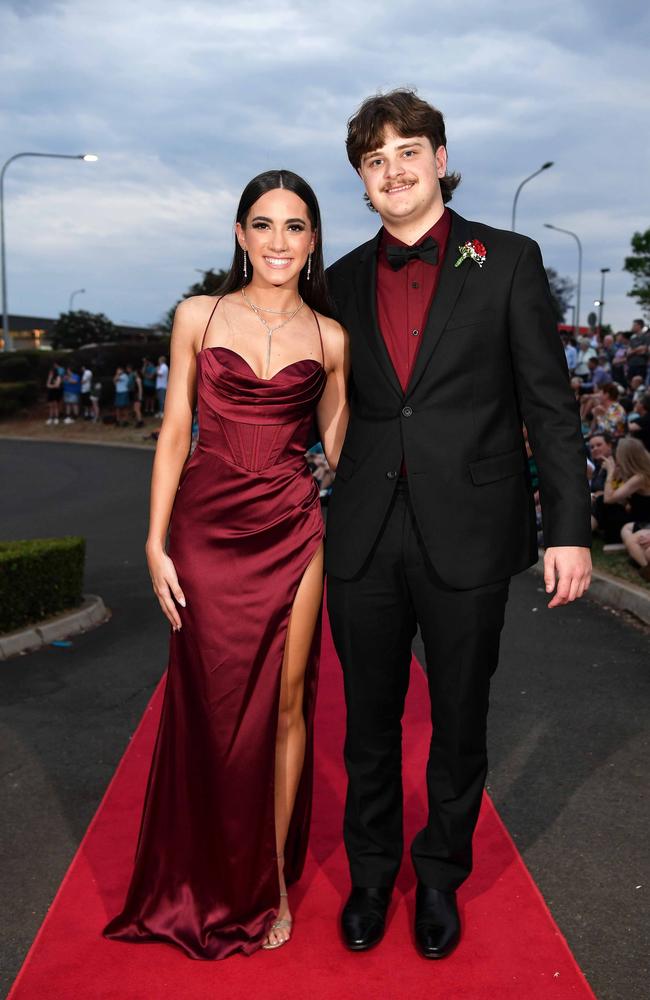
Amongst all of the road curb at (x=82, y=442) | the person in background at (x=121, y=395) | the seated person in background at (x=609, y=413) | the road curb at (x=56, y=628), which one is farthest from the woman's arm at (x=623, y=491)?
the person in background at (x=121, y=395)

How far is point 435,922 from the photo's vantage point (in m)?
3.12

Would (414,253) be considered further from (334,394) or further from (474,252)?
(334,394)

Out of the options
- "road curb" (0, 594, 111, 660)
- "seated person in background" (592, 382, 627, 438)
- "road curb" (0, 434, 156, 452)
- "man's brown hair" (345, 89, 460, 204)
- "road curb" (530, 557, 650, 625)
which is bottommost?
"road curb" (0, 434, 156, 452)

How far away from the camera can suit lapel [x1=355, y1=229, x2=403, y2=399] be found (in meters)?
3.04

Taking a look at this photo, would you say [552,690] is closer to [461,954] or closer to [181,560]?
[461,954]

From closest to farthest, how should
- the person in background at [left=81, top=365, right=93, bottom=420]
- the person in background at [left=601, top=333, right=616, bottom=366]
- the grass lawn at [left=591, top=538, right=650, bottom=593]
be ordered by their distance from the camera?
the grass lawn at [left=591, top=538, right=650, bottom=593]
the person in background at [left=601, top=333, right=616, bottom=366]
the person in background at [left=81, top=365, right=93, bottom=420]

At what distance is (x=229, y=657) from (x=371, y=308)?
3.77 ft

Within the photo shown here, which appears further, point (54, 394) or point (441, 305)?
point (54, 394)

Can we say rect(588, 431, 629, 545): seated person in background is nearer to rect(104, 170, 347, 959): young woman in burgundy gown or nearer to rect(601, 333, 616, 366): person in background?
rect(104, 170, 347, 959): young woman in burgundy gown

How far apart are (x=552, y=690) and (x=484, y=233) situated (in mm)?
3597

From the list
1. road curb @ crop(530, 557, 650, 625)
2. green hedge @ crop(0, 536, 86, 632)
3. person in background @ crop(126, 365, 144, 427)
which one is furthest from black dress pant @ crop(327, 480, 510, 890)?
person in background @ crop(126, 365, 144, 427)

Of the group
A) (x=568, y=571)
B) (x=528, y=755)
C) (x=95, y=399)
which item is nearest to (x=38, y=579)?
(x=528, y=755)

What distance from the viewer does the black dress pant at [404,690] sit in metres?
3.06

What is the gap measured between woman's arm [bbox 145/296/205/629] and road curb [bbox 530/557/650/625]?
5.33m
